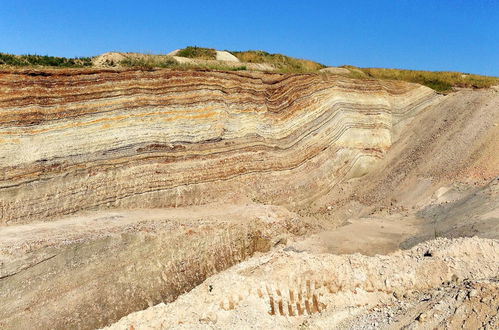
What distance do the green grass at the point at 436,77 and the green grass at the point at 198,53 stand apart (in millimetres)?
7305

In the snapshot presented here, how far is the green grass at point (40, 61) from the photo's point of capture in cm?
1429

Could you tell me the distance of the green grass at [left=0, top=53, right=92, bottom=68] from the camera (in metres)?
14.3

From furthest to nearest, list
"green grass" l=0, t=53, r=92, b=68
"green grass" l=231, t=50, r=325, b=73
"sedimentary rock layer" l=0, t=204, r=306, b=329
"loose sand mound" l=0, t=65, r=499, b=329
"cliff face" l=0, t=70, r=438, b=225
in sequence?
1. "green grass" l=231, t=50, r=325, b=73
2. "green grass" l=0, t=53, r=92, b=68
3. "cliff face" l=0, t=70, r=438, b=225
4. "loose sand mound" l=0, t=65, r=499, b=329
5. "sedimentary rock layer" l=0, t=204, r=306, b=329

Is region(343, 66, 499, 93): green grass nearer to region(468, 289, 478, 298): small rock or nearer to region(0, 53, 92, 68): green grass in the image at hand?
region(0, 53, 92, 68): green grass

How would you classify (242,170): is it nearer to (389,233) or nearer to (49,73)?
(389,233)

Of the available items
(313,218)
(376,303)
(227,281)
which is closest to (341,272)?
(376,303)

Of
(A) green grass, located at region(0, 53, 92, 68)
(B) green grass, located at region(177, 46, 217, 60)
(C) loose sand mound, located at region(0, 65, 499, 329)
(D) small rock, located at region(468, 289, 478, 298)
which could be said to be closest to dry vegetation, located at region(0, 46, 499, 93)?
(B) green grass, located at region(177, 46, 217, 60)

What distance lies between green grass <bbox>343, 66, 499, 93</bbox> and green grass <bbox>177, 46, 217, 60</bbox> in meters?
7.31

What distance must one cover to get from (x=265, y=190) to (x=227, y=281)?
567 cm

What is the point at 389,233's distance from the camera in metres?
13.4

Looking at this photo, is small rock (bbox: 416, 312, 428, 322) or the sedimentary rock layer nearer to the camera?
small rock (bbox: 416, 312, 428, 322)

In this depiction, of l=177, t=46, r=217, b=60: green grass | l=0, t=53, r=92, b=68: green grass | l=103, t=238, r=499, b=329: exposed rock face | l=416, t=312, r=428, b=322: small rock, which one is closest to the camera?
l=416, t=312, r=428, b=322: small rock

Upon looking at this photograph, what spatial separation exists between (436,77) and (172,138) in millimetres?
16859

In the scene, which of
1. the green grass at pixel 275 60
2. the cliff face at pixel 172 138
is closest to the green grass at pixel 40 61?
the cliff face at pixel 172 138
